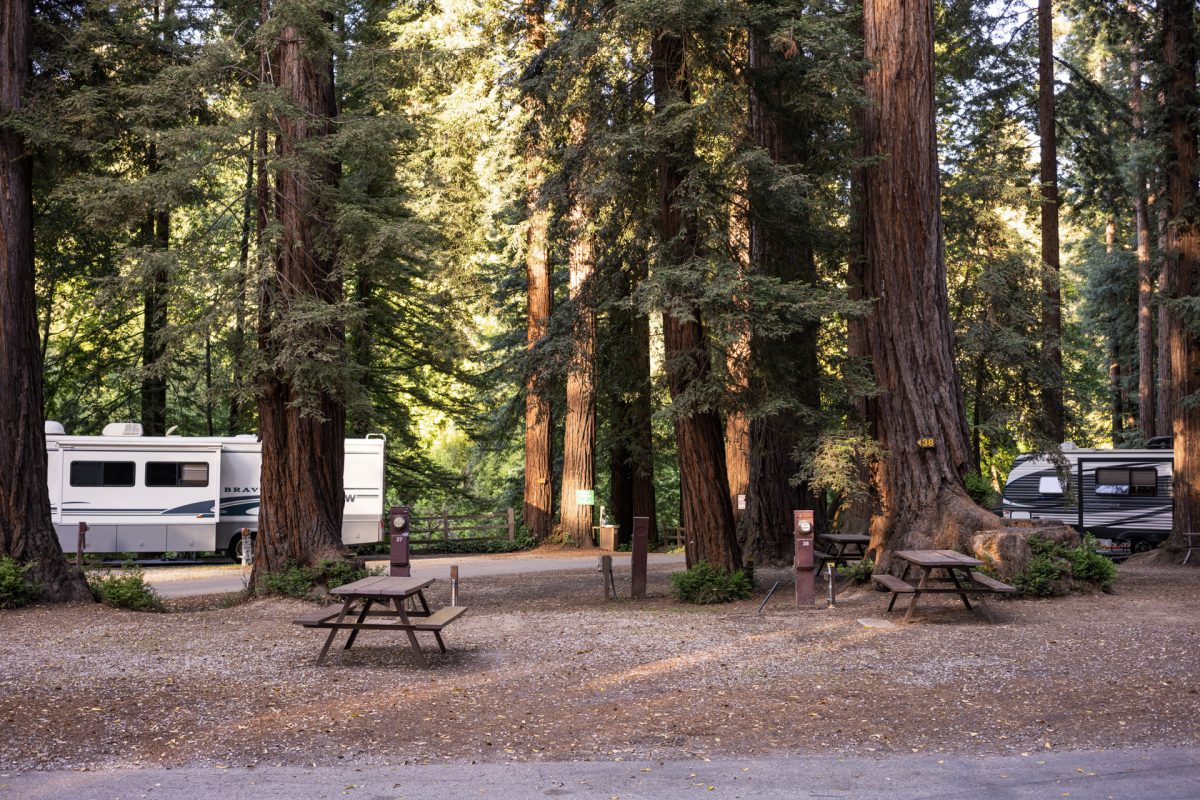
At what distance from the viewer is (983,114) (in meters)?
25.0

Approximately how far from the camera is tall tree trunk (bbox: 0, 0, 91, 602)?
12.9 meters

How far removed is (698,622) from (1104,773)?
575 centimetres

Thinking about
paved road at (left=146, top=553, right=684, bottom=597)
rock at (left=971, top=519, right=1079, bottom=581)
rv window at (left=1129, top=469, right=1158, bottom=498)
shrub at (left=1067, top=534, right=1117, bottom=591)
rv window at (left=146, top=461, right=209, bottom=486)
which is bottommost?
paved road at (left=146, top=553, right=684, bottom=597)

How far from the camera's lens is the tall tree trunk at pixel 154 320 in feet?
42.8

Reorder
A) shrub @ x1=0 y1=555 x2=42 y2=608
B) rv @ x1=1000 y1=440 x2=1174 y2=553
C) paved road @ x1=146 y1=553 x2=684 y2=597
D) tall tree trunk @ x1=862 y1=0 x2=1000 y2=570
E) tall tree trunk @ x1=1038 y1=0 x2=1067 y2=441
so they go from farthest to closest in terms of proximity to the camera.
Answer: rv @ x1=1000 y1=440 x2=1174 y2=553
tall tree trunk @ x1=1038 y1=0 x2=1067 y2=441
paved road @ x1=146 y1=553 x2=684 y2=597
tall tree trunk @ x1=862 y1=0 x2=1000 y2=570
shrub @ x1=0 y1=555 x2=42 y2=608

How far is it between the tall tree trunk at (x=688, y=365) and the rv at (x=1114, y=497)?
1077 cm

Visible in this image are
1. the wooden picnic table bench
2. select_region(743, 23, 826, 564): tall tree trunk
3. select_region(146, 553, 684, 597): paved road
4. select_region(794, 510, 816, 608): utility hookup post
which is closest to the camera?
select_region(794, 510, 816, 608): utility hookup post

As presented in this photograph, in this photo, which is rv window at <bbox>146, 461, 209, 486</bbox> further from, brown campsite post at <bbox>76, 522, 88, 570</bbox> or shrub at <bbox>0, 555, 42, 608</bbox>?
shrub at <bbox>0, 555, 42, 608</bbox>

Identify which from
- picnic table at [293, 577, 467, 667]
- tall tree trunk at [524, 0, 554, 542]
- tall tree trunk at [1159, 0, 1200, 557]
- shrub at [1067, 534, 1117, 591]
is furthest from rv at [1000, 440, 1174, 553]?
picnic table at [293, 577, 467, 667]

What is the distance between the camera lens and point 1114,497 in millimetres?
23422

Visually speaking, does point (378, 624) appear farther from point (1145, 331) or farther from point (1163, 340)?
point (1145, 331)

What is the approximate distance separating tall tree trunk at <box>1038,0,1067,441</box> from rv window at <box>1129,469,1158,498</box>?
204 cm

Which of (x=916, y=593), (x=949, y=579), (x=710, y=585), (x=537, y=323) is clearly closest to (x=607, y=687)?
(x=916, y=593)

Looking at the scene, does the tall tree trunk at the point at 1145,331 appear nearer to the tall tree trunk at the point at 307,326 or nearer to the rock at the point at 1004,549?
the rock at the point at 1004,549
